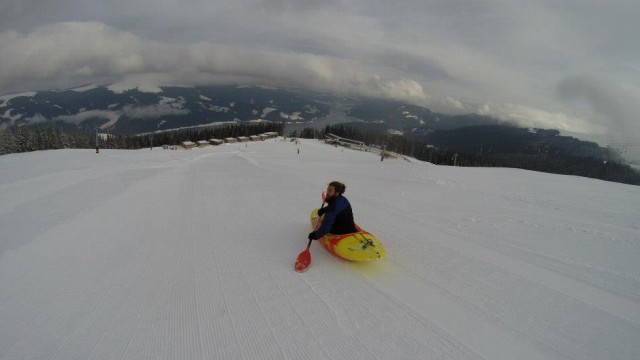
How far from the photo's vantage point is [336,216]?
6.40 meters

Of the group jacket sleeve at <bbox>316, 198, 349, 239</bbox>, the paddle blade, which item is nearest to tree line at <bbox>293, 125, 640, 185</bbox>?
jacket sleeve at <bbox>316, 198, 349, 239</bbox>

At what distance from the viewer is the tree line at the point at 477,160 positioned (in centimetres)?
10119

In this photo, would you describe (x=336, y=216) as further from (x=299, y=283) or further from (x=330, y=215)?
(x=299, y=283)

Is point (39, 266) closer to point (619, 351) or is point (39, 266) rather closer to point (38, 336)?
point (38, 336)

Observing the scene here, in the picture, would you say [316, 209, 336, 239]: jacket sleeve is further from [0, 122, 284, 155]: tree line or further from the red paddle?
[0, 122, 284, 155]: tree line

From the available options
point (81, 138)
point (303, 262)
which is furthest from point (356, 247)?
point (81, 138)

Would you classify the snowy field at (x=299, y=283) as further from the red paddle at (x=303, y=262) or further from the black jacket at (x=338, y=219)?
the black jacket at (x=338, y=219)

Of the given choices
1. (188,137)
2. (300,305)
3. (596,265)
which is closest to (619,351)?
(596,265)

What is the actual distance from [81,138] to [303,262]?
340 feet

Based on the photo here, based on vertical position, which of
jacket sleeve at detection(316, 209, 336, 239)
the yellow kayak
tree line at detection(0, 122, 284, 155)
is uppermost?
jacket sleeve at detection(316, 209, 336, 239)

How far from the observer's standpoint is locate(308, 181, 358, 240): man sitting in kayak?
6277 millimetres

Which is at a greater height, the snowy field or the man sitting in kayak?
the man sitting in kayak

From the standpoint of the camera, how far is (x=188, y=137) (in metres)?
101

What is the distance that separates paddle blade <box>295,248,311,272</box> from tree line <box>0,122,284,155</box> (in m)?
59.1
